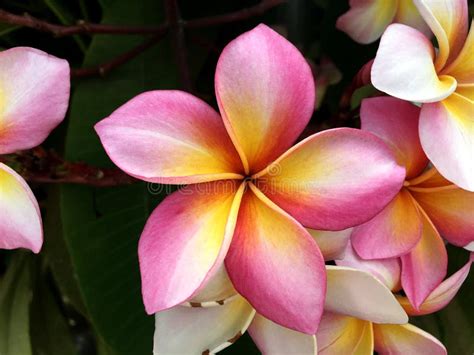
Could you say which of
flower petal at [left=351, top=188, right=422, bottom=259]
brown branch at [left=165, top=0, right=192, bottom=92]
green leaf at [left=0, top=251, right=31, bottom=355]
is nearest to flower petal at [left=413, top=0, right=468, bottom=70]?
flower petal at [left=351, top=188, right=422, bottom=259]

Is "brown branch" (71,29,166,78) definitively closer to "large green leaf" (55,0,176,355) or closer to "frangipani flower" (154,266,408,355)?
"large green leaf" (55,0,176,355)

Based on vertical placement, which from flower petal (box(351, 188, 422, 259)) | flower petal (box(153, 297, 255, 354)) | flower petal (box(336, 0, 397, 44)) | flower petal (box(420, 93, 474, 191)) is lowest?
flower petal (box(153, 297, 255, 354))

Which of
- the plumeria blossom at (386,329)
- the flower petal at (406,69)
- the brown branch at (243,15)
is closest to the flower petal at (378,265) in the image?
the plumeria blossom at (386,329)

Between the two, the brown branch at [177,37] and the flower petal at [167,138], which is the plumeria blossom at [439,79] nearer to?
the flower petal at [167,138]

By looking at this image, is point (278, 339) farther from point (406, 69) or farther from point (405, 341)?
point (406, 69)

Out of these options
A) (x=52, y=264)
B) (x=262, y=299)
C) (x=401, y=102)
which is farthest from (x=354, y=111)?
(x=52, y=264)

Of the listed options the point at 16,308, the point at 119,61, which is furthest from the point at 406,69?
the point at 16,308
